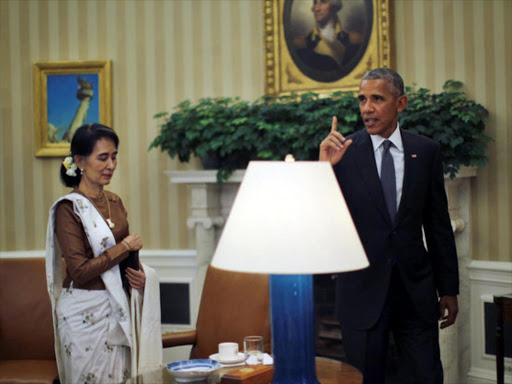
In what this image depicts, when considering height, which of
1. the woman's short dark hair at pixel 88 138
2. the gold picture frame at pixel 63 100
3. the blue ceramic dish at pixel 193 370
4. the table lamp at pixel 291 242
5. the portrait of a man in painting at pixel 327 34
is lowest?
the blue ceramic dish at pixel 193 370

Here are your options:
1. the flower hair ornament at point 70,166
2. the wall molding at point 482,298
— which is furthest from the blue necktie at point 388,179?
the wall molding at point 482,298

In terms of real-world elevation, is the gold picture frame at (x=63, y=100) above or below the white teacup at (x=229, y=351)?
above

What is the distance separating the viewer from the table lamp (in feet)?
5.47

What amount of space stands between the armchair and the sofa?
93 centimetres

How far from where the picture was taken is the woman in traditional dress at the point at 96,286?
2971 mm

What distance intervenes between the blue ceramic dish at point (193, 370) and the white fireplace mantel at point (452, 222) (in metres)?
2.58

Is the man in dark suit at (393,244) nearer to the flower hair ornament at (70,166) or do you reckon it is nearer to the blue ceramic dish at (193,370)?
the blue ceramic dish at (193,370)

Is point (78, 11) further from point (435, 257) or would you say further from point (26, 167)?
point (435, 257)

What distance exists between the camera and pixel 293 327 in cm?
184

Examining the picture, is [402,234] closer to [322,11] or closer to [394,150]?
[394,150]

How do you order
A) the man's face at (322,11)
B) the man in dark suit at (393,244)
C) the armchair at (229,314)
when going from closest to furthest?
the man in dark suit at (393,244) → the armchair at (229,314) → the man's face at (322,11)

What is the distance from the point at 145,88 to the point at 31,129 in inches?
40.9

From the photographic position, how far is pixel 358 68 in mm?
5055

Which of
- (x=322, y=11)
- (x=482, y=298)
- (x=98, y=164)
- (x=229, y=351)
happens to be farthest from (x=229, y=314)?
(x=322, y=11)
